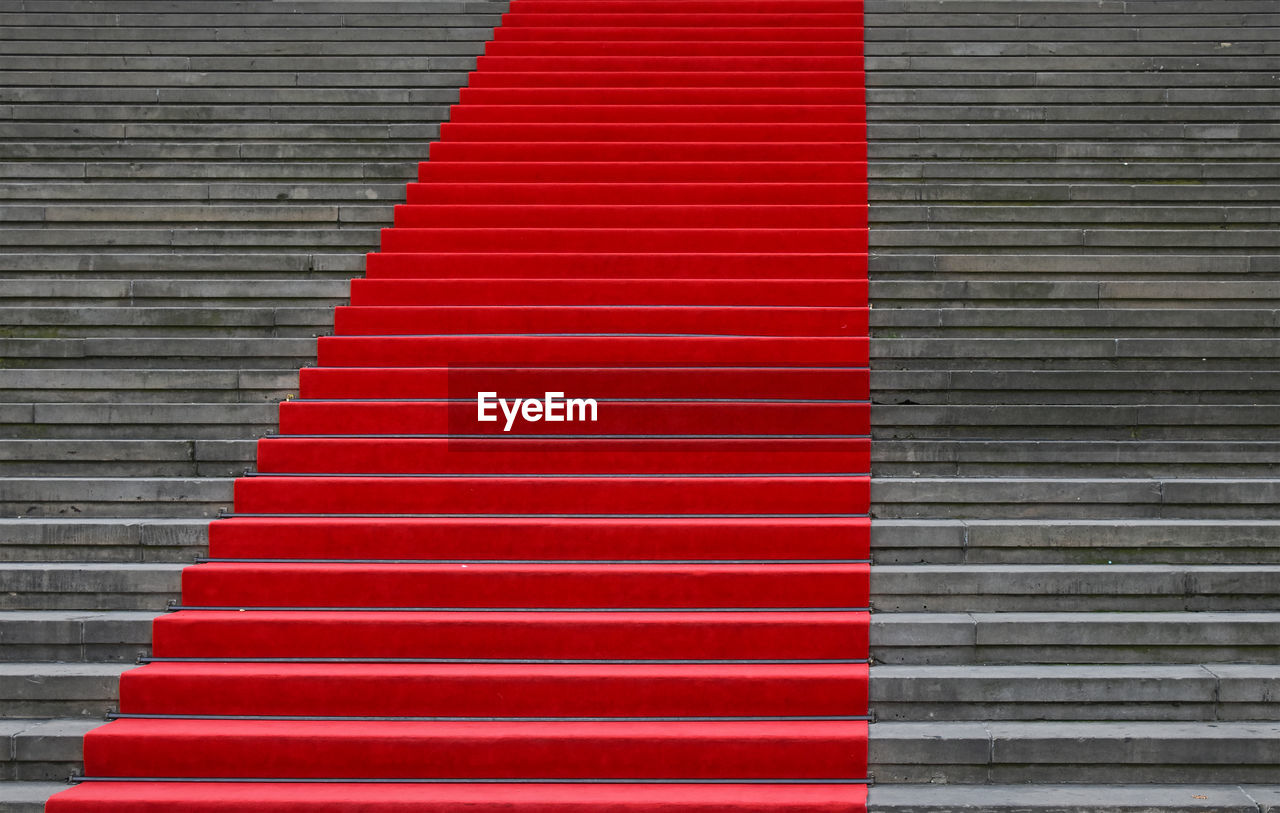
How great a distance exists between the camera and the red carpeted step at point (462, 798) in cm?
339

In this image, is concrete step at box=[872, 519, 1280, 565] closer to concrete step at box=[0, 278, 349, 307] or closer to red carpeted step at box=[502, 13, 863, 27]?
concrete step at box=[0, 278, 349, 307]

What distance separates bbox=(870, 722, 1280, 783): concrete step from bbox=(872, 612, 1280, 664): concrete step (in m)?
0.33

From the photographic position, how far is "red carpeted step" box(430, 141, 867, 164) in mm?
6105

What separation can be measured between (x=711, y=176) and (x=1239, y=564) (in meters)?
3.23

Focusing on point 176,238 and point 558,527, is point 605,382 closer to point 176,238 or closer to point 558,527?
point 558,527

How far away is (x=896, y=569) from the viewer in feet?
13.4

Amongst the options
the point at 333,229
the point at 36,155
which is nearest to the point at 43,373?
the point at 333,229

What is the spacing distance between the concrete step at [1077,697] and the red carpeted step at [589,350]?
159 centimetres

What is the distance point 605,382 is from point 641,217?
1.32 metres

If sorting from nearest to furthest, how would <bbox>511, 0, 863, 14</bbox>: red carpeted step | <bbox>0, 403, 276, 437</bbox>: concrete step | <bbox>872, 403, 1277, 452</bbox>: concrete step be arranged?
<bbox>872, 403, 1277, 452</bbox>: concrete step < <bbox>0, 403, 276, 437</bbox>: concrete step < <bbox>511, 0, 863, 14</bbox>: red carpeted step

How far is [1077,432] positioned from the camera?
4.55 metres

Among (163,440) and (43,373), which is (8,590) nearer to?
(163,440)

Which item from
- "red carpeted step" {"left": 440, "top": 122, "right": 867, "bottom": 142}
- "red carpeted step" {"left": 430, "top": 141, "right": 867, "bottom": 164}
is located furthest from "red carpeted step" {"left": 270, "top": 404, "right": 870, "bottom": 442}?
"red carpeted step" {"left": 440, "top": 122, "right": 867, "bottom": 142}

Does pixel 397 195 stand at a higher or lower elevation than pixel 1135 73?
lower
